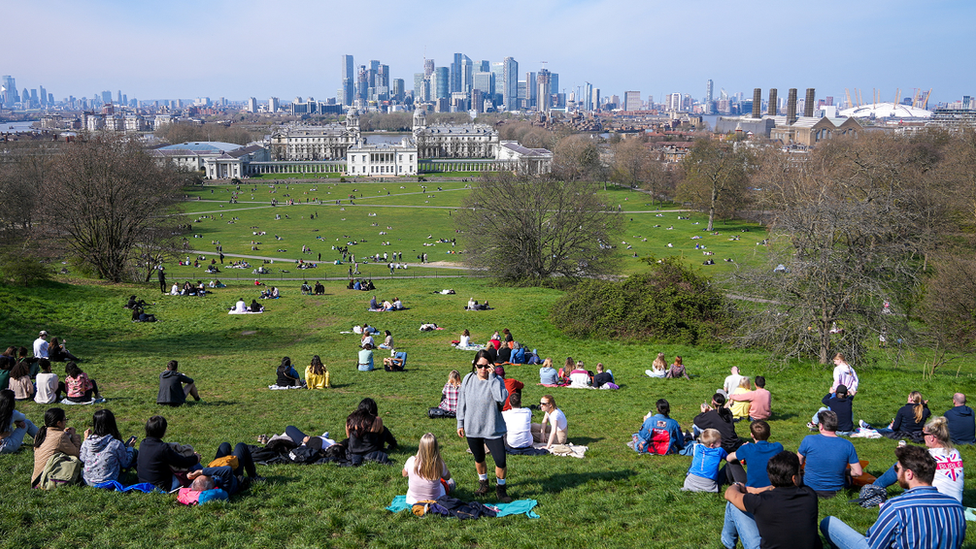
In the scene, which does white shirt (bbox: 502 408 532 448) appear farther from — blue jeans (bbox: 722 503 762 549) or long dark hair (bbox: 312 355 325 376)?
long dark hair (bbox: 312 355 325 376)

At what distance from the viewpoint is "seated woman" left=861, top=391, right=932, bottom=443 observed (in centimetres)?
1022

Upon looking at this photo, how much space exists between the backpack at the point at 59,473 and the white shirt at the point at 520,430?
503cm

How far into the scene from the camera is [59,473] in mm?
7258

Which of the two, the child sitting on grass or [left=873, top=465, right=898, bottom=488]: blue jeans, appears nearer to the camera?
[left=873, top=465, right=898, bottom=488]: blue jeans

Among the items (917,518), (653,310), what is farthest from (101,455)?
(653,310)

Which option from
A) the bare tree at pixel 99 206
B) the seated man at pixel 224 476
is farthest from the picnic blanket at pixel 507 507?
the bare tree at pixel 99 206

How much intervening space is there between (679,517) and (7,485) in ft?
22.9

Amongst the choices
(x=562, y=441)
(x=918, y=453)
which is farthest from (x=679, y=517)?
(x=562, y=441)

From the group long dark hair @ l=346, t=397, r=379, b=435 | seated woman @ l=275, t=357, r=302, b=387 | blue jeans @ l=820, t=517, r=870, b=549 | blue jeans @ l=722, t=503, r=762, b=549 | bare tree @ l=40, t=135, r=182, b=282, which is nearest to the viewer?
blue jeans @ l=820, t=517, r=870, b=549

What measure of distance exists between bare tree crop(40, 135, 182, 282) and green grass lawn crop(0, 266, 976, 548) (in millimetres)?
3724

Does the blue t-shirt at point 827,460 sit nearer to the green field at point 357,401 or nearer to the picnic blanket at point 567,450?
the green field at point 357,401

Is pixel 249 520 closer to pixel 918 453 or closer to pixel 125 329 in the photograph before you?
pixel 918 453

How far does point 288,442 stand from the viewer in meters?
8.71

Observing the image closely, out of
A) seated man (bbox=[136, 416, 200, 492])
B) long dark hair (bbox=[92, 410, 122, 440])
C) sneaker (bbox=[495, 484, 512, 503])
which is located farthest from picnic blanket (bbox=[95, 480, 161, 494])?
sneaker (bbox=[495, 484, 512, 503])
